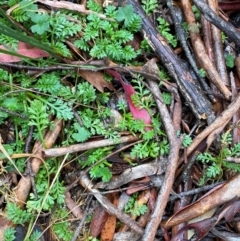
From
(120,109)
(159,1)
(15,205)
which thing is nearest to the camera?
(15,205)

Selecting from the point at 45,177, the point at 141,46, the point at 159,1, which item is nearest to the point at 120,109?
the point at 141,46

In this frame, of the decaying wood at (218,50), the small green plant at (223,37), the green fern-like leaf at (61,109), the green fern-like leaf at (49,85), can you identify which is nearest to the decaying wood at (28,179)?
the green fern-like leaf at (61,109)

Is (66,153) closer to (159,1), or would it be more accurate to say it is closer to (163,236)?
(163,236)

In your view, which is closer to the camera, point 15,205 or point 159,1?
point 15,205

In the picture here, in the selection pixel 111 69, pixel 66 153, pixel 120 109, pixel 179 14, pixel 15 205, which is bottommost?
pixel 15 205

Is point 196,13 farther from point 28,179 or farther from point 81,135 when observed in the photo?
point 28,179

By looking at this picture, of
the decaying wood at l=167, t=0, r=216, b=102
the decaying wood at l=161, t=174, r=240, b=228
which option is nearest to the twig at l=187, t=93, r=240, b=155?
the decaying wood at l=167, t=0, r=216, b=102
